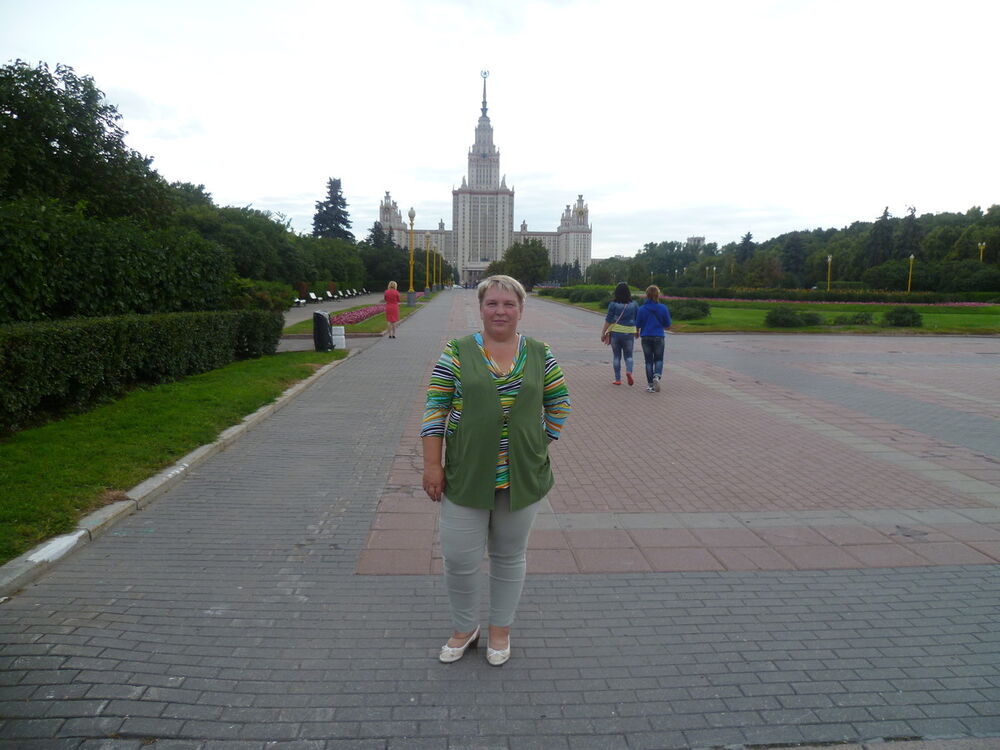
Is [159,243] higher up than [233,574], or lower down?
higher up

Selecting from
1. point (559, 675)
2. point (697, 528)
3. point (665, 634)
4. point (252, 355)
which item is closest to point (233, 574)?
point (559, 675)

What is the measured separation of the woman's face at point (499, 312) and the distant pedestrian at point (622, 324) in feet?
27.1

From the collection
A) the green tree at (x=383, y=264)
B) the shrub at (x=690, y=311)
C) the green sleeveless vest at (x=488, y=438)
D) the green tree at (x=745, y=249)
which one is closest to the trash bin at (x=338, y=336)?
the green sleeveless vest at (x=488, y=438)

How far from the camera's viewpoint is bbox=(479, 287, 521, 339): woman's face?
9.61 feet

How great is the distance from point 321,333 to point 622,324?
24.3 feet

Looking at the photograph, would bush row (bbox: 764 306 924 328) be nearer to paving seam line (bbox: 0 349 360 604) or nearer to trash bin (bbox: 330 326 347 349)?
trash bin (bbox: 330 326 347 349)

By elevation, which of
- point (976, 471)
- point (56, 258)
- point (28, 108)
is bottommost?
point (976, 471)

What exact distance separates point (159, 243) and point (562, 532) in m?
10.2

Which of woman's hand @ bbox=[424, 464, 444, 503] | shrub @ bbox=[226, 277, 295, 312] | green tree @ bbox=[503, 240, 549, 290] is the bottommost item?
woman's hand @ bbox=[424, 464, 444, 503]

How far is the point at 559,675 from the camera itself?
3053 millimetres

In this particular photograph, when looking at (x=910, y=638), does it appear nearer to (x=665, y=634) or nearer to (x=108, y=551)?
(x=665, y=634)

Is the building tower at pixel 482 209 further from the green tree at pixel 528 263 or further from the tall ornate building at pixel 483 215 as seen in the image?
the green tree at pixel 528 263

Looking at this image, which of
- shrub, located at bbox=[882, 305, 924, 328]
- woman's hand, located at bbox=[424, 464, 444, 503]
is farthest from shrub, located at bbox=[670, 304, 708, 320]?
woman's hand, located at bbox=[424, 464, 444, 503]

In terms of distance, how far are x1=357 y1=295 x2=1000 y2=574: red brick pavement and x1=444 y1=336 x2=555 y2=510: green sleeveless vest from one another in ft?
4.82
